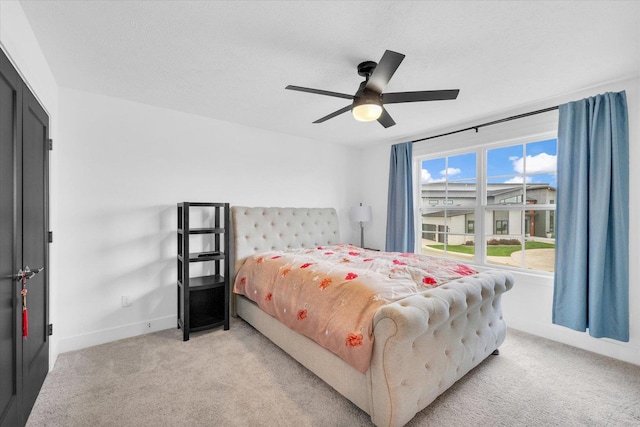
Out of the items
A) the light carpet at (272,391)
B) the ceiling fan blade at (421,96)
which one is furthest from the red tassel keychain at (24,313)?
the ceiling fan blade at (421,96)

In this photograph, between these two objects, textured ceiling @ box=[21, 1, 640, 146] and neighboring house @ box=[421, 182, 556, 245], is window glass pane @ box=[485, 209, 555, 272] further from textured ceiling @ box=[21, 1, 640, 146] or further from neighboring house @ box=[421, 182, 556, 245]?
textured ceiling @ box=[21, 1, 640, 146]

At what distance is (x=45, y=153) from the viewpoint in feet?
7.14

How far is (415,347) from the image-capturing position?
66.2 inches

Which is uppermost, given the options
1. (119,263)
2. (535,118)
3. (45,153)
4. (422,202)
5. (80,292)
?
(535,118)

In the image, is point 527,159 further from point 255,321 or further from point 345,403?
point 255,321

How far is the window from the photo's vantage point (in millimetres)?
3172

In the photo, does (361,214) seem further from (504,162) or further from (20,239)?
(20,239)

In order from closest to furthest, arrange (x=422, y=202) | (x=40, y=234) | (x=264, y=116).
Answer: (x=40, y=234) < (x=264, y=116) < (x=422, y=202)

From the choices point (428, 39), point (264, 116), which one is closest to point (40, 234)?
point (264, 116)

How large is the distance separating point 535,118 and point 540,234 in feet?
4.21

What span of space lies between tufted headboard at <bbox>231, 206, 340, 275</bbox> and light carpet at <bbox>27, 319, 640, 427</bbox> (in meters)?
1.17

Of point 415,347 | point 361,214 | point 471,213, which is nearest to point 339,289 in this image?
point 415,347

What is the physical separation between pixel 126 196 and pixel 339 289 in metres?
2.45

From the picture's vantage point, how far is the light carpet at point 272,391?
176 cm
